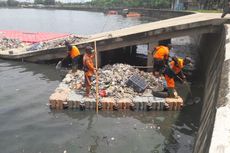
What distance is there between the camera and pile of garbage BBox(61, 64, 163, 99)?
1278cm

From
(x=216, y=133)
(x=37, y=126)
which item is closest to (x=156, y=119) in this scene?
(x=37, y=126)

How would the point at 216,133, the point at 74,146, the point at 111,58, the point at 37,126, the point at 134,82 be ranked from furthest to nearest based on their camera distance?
the point at 111,58, the point at 134,82, the point at 37,126, the point at 74,146, the point at 216,133

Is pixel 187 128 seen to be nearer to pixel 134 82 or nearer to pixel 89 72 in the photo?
pixel 134 82

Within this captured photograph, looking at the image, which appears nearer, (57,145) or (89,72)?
(57,145)

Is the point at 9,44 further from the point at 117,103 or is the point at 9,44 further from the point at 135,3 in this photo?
the point at 135,3

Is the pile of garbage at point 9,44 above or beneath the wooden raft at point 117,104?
above

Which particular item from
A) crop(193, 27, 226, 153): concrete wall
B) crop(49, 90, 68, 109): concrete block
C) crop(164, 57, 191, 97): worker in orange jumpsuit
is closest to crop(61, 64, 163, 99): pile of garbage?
crop(49, 90, 68, 109): concrete block

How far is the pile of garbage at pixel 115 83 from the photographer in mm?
12784

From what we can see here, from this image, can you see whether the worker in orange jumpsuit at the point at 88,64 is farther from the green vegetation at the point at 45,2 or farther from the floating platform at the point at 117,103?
the green vegetation at the point at 45,2

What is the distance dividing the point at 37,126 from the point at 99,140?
2.57 meters

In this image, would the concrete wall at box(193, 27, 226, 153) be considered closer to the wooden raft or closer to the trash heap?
the wooden raft

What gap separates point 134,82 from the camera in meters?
13.1

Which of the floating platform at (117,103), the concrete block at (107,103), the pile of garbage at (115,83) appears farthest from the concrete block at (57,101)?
the concrete block at (107,103)

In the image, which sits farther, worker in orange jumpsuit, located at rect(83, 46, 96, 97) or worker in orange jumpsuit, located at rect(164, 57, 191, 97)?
worker in orange jumpsuit, located at rect(83, 46, 96, 97)
